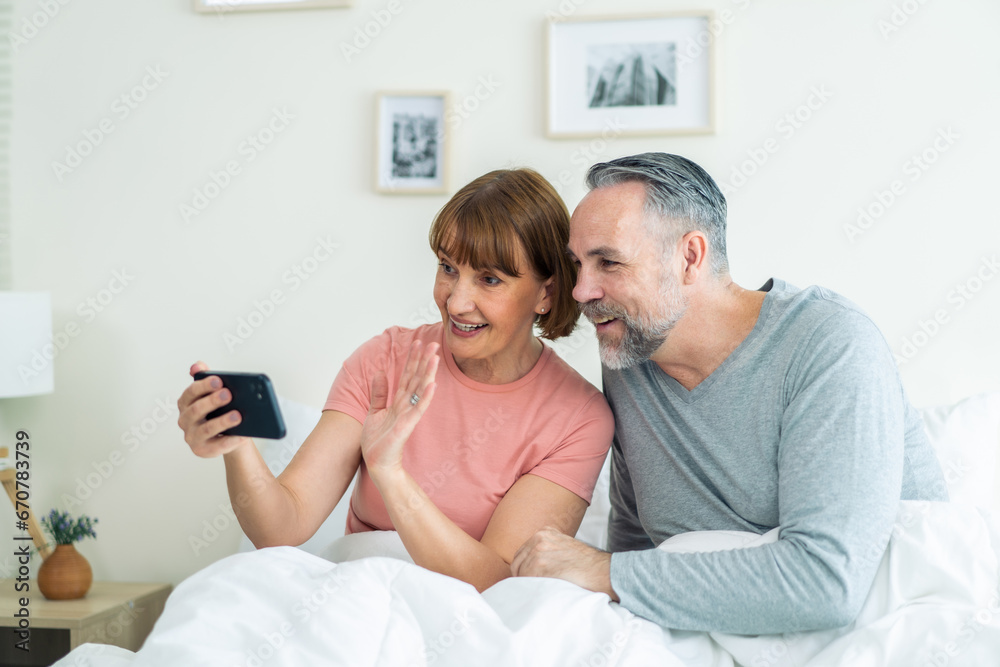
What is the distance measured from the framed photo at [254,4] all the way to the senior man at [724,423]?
115cm

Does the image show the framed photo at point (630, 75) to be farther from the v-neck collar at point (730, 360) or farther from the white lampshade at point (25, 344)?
the white lampshade at point (25, 344)

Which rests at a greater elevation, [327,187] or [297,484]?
[327,187]

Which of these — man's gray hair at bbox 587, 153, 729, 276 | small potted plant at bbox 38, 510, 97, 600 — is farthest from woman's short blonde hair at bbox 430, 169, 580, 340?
small potted plant at bbox 38, 510, 97, 600

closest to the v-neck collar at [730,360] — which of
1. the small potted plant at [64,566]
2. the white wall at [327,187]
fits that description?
the white wall at [327,187]

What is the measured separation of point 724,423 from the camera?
1.34 meters

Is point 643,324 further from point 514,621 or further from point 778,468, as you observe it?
point 514,621

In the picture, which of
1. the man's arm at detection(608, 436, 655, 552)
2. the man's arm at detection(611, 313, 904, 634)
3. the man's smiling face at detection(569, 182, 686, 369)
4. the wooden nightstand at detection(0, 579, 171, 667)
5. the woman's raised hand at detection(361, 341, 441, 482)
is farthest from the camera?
the wooden nightstand at detection(0, 579, 171, 667)

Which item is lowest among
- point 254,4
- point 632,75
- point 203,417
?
point 203,417

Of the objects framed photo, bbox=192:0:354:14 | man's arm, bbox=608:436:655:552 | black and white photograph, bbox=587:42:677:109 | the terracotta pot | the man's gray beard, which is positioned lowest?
the terracotta pot

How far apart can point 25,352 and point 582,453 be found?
1.51m

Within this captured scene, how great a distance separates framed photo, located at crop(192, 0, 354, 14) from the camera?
220 centimetres

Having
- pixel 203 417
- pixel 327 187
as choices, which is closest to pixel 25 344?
pixel 327 187

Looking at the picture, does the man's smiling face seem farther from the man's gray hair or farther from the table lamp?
the table lamp

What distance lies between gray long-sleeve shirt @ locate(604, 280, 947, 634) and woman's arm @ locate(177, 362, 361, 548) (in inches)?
21.4
